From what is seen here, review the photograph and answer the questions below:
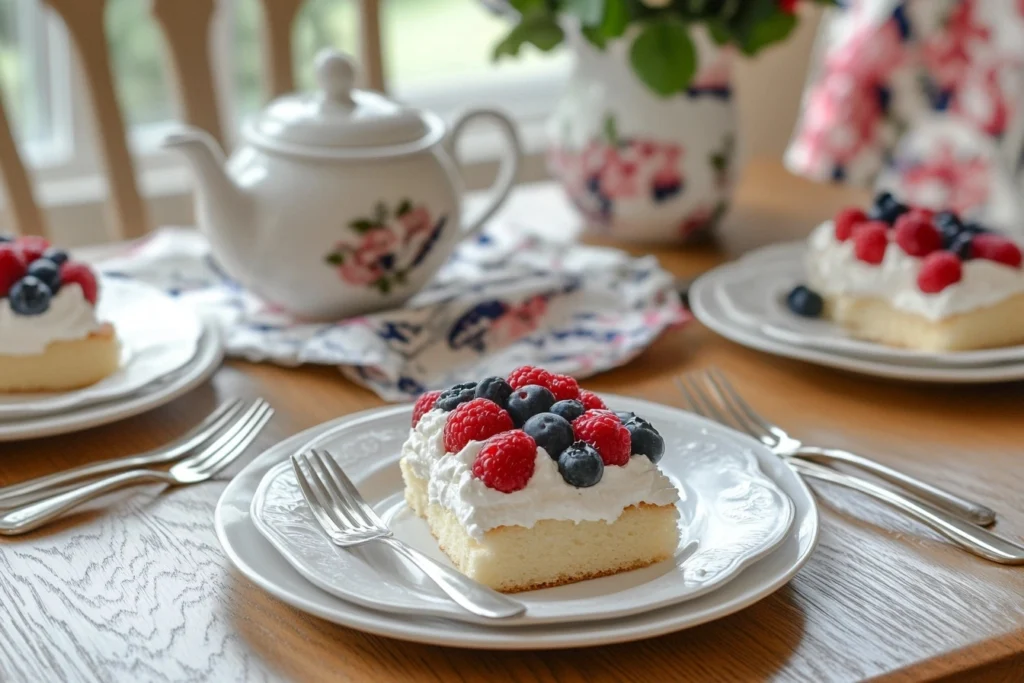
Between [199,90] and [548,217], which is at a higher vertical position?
[199,90]

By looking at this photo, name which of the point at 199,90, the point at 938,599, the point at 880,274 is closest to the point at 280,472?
the point at 938,599

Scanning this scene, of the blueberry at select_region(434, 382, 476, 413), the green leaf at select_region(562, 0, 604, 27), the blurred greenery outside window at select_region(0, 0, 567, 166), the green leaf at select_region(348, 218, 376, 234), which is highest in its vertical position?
the green leaf at select_region(562, 0, 604, 27)

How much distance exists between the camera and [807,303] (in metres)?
1.23

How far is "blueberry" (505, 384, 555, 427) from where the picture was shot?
0.79 m

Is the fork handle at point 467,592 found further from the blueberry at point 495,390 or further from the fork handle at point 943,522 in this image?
the fork handle at point 943,522

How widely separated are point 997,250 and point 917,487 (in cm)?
38

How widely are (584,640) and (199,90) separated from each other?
1.27 metres

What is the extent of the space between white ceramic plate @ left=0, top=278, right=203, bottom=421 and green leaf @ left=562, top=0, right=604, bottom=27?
1.75ft

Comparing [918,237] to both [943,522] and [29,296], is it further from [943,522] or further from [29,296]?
[29,296]

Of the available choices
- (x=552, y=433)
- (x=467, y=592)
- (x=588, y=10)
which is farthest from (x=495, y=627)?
(x=588, y=10)

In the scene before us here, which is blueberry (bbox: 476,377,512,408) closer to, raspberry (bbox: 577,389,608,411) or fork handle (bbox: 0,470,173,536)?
raspberry (bbox: 577,389,608,411)

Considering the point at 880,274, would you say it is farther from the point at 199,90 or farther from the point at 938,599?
the point at 199,90

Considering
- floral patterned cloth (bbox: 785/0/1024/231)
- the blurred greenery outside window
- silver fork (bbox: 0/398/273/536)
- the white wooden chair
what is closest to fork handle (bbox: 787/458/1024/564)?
silver fork (bbox: 0/398/273/536)

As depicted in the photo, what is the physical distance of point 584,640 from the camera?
65 cm
